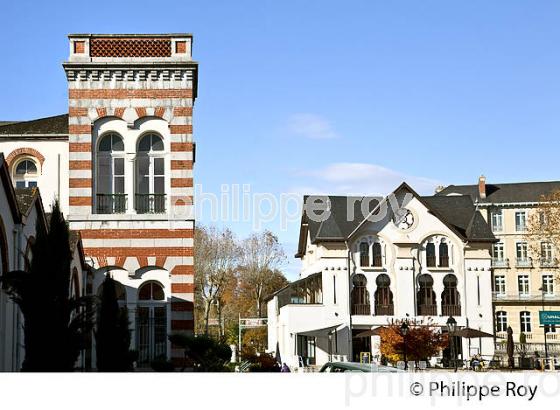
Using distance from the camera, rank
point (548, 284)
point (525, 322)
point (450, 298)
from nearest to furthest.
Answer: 1. point (450, 298)
2. point (525, 322)
3. point (548, 284)

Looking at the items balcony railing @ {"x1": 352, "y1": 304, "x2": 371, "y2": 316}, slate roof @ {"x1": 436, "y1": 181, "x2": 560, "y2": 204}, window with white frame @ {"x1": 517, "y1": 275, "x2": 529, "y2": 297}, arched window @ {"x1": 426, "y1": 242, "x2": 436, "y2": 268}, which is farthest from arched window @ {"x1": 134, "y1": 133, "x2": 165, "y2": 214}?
window with white frame @ {"x1": 517, "y1": 275, "x2": 529, "y2": 297}

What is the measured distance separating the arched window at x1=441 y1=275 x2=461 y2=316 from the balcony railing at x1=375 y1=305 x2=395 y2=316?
3373mm

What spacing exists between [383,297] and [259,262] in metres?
13.1

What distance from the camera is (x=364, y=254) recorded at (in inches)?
2335

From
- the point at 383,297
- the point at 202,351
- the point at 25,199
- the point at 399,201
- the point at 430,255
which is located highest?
the point at 399,201

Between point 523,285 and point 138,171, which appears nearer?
point 138,171

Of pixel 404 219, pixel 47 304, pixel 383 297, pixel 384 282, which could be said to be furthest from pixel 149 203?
pixel 404 219

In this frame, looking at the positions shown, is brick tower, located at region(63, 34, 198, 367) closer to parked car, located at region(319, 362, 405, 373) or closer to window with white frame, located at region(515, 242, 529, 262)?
parked car, located at region(319, 362, 405, 373)

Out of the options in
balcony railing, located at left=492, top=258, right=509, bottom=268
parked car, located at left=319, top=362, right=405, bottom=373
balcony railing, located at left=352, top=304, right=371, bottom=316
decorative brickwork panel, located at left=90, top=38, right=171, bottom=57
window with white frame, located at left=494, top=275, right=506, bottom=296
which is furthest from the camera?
balcony railing, located at left=492, top=258, right=509, bottom=268

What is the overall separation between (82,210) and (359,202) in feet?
123

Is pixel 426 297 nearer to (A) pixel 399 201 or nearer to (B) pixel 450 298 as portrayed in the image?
(B) pixel 450 298

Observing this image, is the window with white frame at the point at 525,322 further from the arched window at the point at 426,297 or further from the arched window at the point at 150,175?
the arched window at the point at 150,175

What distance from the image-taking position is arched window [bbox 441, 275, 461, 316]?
58.6m
